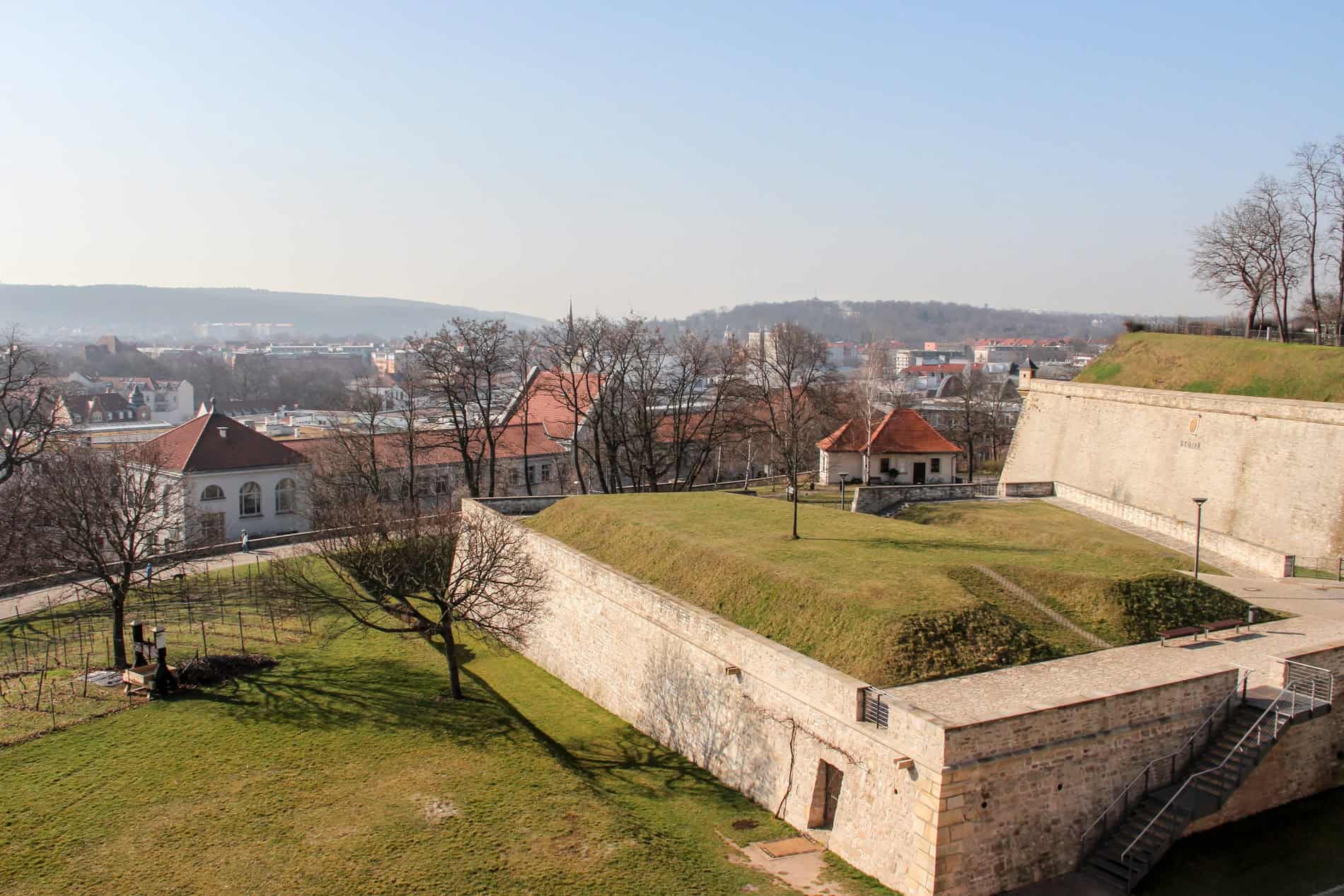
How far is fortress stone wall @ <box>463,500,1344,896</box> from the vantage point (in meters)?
12.0

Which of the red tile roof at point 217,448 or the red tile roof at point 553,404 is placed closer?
the red tile roof at point 217,448

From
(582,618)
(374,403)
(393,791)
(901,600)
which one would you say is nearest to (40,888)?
(393,791)

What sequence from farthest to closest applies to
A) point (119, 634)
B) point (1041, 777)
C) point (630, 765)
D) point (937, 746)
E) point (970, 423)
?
point (970, 423)
point (119, 634)
point (630, 765)
point (1041, 777)
point (937, 746)

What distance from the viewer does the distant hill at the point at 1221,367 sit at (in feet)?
92.5

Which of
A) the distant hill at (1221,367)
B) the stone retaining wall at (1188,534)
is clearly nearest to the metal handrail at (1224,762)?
the stone retaining wall at (1188,534)

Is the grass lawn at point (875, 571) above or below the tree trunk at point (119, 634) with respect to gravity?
above

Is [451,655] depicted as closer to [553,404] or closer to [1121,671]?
[1121,671]

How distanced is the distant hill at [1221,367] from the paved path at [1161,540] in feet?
17.9

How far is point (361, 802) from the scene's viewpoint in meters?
14.5

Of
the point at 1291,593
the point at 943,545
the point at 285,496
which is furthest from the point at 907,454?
the point at 285,496

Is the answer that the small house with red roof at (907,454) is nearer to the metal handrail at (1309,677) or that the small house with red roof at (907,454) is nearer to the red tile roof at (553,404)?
the red tile roof at (553,404)

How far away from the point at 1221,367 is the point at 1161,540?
9.51 m

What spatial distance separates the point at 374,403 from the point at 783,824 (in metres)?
28.7

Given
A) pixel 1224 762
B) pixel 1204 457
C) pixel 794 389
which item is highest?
pixel 794 389
